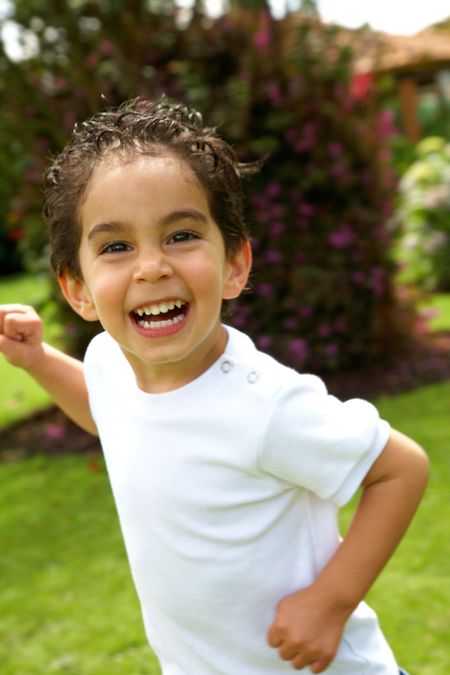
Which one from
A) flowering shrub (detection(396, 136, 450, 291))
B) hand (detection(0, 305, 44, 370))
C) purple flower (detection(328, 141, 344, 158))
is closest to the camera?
hand (detection(0, 305, 44, 370))

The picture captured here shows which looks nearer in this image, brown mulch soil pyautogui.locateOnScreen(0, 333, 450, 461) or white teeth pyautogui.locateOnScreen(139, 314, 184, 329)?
white teeth pyautogui.locateOnScreen(139, 314, 184, 329)

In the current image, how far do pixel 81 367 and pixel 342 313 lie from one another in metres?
4.41

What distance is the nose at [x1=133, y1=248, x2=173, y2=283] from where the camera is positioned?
152 cm

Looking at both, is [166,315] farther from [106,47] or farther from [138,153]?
[106,47]

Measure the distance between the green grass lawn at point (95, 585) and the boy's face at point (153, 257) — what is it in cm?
184

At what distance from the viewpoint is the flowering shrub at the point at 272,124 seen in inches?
230

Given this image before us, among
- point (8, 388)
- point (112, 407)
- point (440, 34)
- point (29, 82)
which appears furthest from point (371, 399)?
point (440, 34)

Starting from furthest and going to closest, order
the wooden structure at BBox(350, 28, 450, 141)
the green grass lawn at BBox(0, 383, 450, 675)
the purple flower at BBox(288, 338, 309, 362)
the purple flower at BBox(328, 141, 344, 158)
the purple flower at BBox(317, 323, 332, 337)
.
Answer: the wooden structure at BBox(350, 28, 450, 141), the purple flower at BBox(317, 323, 332, 337), the purple flower at BBox(288, 338, 309, 362), the purple flower at BBox(328, 141, 344, 158), the green grass lawn at BBox(0, 383, 450, 675)

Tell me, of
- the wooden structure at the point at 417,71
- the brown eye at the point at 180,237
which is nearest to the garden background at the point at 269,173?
the brown eye at the point at 180,237

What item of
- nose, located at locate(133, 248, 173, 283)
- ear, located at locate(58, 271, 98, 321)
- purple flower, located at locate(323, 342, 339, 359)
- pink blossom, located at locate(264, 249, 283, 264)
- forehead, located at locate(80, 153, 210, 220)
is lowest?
purple flower, located at locate(323, 342, 339, 359)

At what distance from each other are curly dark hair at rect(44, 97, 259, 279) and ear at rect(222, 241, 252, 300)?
0.8 inches

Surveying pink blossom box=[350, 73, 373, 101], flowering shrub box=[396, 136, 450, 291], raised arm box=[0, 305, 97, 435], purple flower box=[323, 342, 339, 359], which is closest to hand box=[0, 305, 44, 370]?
raised arm box=[0, 305, 97, 435]

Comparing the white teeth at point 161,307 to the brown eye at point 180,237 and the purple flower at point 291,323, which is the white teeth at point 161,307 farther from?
the purple flower at point 291,323

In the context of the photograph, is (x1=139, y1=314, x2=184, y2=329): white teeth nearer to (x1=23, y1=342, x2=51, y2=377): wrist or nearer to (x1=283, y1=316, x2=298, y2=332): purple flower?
(x1=23, y1=342, x2=51, y2=377): wrist
